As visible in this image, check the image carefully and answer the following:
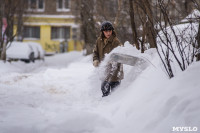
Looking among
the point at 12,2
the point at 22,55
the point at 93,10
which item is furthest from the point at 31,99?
the point at 22,55

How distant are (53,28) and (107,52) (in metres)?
33.6

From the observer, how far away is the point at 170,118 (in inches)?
133

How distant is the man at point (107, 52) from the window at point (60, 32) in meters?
32.9

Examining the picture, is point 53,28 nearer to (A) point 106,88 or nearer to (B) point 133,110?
(A) point 106,88

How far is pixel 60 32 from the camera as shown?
38594 mm

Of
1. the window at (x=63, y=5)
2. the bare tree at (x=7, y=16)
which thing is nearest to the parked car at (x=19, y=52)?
the bare tree at (x=7, y=16)

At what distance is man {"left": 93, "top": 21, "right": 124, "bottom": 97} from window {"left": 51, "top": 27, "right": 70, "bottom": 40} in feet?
108

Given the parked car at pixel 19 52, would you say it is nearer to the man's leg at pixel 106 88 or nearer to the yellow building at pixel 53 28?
the man's leg at pixel 106 88

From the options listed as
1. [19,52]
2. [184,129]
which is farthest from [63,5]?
[184,129]

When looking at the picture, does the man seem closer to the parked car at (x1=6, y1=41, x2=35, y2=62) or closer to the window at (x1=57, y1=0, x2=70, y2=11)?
the parked car at (x1=6, y1=41, x2=35, y2=62)

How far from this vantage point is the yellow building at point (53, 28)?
3800cm

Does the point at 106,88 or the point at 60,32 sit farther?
the point at 60,32

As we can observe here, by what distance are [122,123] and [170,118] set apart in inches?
28.6

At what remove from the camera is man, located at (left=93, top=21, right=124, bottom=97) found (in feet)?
18.6
